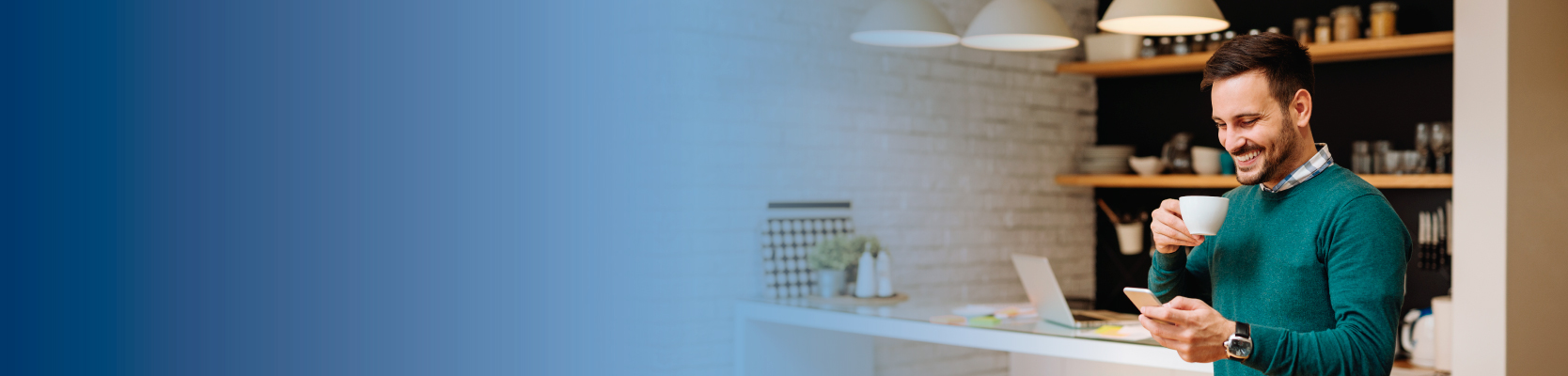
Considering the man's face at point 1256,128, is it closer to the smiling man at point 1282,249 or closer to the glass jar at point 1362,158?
the smiling man at point 1282,249

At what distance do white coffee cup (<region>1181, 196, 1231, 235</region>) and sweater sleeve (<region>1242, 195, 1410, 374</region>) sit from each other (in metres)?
0.18

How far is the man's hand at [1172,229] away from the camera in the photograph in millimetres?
1534

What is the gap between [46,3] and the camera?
1530 millimetres

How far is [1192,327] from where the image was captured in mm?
1303

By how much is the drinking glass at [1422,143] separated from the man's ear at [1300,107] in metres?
2.50

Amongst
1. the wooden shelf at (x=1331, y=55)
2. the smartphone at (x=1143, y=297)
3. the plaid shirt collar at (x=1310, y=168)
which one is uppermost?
the wooden shelf at (x=1331, y=55)

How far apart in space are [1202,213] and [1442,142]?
2.53 metres

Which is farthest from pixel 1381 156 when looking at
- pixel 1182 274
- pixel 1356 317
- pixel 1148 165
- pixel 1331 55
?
pixel 1356 317

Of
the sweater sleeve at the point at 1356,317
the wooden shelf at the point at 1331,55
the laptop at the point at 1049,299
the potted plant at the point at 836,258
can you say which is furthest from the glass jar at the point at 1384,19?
the sweater sleeve at the point at 1356,317

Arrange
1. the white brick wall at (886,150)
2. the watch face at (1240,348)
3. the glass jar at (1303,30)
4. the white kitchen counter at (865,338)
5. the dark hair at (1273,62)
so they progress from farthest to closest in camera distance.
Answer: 1. the glass jar at (1303,30)
2. the white brick wall at (886,150)
3. the white kitchen counter at (865,338)
4. the dark hair at (1273,62)
5. the watch face at (1240,348)

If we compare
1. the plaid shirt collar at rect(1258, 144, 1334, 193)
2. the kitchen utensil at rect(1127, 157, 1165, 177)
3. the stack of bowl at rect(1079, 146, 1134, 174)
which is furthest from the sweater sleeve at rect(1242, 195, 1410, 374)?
the stack of bowl at rect(1079, 146, 1134, 174)

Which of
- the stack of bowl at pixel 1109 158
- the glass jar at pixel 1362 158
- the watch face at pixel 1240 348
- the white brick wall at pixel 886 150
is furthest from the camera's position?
the stack of bowl at pixel 1109 158

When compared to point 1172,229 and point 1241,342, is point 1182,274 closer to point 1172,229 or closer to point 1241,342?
point 1172,229

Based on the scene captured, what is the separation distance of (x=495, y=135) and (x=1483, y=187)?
2.59 meters
